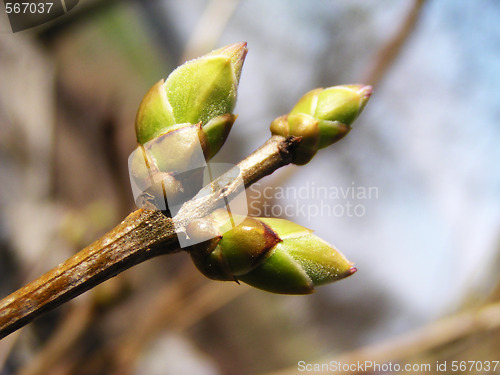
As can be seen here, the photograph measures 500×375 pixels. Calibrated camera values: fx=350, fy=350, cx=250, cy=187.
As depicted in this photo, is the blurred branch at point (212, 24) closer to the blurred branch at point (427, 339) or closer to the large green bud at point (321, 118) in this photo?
the large green bud at point (321, 118)

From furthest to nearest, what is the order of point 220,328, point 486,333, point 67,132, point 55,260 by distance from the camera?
1. point 220,328
2. point 67,132
3. point 486,333
4. point 55,260

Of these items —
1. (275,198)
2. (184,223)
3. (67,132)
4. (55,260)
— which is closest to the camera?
(184,223)

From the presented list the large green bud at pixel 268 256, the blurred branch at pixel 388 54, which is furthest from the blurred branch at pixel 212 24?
the large green bud at pixel 268 256

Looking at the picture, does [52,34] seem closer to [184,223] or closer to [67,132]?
[67,132]

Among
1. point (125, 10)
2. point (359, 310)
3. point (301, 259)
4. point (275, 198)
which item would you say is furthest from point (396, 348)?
point (125, 10)

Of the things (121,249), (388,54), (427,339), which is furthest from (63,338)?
(388,54)

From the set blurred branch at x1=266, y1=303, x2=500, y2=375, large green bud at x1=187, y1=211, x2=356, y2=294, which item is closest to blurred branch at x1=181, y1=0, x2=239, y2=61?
large green bud at x1=187, y1=211, x2=356, y2=294

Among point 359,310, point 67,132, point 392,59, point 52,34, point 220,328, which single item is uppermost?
point 52,34

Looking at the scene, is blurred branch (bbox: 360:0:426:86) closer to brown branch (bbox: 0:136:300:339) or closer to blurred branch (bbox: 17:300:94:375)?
brown branch (bbox: 0:136:300:339)
